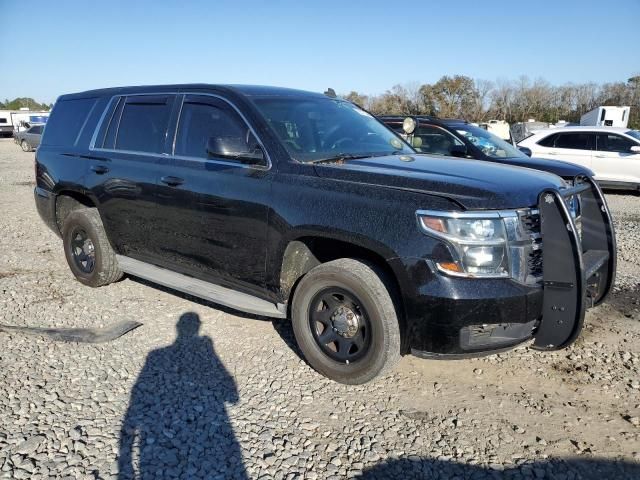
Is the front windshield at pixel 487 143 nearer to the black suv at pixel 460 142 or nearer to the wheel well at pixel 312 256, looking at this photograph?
the black suv at pixel 460 142

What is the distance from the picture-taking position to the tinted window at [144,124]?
4.32 m

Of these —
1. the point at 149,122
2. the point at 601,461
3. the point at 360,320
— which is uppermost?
the point at 149,122

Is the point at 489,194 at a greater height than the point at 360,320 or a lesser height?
greater

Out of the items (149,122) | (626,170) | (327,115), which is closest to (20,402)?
(149,122)

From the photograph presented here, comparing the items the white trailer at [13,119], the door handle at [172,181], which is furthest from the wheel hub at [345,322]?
the white trailer at [13,119]

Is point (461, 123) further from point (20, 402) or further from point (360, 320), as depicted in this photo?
point (20, 402)

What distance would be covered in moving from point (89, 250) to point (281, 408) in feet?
9.89

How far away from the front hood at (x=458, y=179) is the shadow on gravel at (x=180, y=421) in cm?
160

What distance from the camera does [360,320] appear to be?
129 inches

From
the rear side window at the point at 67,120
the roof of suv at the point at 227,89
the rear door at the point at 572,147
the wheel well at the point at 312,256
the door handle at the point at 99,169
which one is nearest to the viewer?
the wheel well at the point at 312,256

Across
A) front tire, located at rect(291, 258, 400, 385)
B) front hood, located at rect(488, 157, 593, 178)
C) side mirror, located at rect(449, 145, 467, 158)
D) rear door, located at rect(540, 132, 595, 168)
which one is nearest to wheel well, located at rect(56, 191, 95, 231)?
front tire, located at rect(291, 258, 400, 385)

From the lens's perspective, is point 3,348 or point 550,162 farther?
point 550,162

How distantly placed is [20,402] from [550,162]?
6.62 meters

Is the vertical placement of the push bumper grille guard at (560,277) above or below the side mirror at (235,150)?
below
